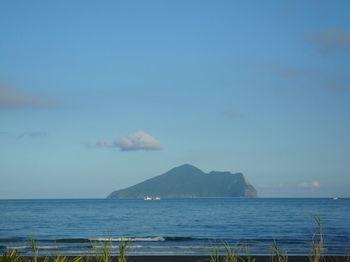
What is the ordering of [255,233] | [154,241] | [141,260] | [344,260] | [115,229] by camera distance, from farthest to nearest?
[115,229] → [255,233] → [154,241] → [141,260] → [344,260]

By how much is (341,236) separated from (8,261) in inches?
1434

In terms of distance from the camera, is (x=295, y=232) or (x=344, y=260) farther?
(x=295, y=232)

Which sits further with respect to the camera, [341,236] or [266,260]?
[341,236]

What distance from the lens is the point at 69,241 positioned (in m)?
37.1

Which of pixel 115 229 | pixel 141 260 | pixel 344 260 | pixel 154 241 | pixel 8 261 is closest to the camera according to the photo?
pixel 8 261

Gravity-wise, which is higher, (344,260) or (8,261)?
(8,261)

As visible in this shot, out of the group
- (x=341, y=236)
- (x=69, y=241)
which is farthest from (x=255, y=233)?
(x=69, y=241)

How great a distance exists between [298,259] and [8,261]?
67.2ft

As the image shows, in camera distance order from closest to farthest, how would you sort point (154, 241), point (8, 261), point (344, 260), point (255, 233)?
point (8, 261) < point (344, 260) < point (154, 241) < point (255, 233)

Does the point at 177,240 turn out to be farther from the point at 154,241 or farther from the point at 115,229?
the point at 115,229

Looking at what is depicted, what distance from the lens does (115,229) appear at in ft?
176

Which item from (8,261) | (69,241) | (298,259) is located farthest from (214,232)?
(8,261)

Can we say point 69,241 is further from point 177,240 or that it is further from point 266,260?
point 266,260

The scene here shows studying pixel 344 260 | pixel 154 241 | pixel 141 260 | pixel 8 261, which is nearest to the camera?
pixel 8 261
